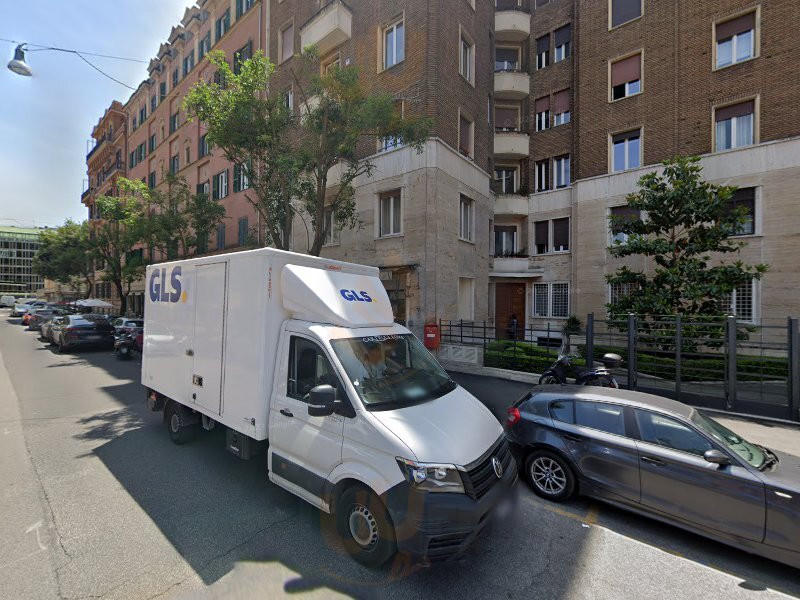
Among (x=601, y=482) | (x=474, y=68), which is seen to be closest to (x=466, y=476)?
(x=601, y=482)

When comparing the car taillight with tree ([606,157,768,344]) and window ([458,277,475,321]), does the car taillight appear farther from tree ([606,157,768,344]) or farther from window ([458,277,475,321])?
window ([458,277,475,321])

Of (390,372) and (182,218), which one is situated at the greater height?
(182,218)

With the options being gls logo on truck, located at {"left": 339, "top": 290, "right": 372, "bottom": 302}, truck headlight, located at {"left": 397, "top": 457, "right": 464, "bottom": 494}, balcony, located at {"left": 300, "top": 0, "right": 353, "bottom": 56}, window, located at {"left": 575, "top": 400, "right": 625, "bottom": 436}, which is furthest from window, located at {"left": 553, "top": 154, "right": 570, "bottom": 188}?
truck headlight, located at {"left": 397, "top": 457, "right": 464, "bottom": 494}

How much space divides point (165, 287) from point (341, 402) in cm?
435

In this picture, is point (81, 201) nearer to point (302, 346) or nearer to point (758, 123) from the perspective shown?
point (302, 346)

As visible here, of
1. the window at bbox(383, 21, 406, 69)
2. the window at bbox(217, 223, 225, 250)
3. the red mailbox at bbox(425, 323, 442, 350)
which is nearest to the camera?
the red mailbox at bbox(425, 323, 442, 350)

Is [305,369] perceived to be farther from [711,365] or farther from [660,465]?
[711,365]

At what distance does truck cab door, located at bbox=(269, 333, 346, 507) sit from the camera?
3451 millimetres

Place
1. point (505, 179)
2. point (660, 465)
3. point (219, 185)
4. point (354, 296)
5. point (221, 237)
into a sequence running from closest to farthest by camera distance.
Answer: point (660, 465) → point (354, 296) → point (505, 179) → point (221, 237) → point (219, 185)

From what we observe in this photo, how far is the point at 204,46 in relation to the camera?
85.9 feet

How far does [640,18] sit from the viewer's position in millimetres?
15391

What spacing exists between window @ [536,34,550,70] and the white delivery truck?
19687 millimetres

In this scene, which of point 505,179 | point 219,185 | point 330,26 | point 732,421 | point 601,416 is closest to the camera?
point 601,416

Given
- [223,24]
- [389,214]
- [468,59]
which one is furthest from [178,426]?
[223,24]
